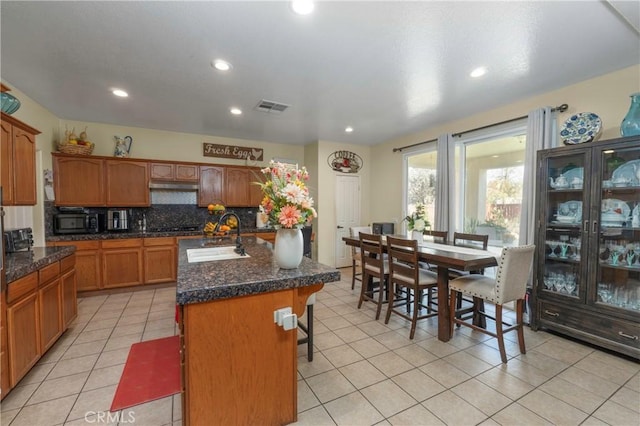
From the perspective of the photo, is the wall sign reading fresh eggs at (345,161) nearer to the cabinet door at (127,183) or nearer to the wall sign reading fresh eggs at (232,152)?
the wall sign reading fresh eggs at (232,152)

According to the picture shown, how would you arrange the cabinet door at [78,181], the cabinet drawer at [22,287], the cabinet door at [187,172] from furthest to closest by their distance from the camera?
the cabinet door at [187,172] < the cabinet door at [78,181] < the cabinet drawer at [22,287]

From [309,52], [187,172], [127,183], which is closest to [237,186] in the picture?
[187,172]

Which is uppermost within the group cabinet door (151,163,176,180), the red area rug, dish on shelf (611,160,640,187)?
cabinet door (151,163,176,180)

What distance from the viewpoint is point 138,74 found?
2646 mm

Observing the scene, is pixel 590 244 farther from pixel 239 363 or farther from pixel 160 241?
pixel 160 241

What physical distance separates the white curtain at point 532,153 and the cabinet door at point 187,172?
4.81 meters

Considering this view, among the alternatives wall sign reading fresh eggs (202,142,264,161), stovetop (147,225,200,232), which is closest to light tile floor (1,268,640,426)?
stovetop (147,225,200,232)

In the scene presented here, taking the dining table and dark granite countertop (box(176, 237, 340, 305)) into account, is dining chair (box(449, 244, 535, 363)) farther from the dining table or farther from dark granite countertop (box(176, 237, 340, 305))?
dark granite countertop (box(176, 237, 340, 305))

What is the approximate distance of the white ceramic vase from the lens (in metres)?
1.69

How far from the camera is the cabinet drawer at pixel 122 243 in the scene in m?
3.93

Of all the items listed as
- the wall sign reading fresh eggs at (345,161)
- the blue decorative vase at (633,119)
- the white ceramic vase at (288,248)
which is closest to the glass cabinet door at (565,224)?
the blue decorative vase at (633,119)

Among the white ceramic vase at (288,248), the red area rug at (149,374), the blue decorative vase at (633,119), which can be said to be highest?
the blue decorative vase at (633,119)

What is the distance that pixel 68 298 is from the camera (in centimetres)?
275

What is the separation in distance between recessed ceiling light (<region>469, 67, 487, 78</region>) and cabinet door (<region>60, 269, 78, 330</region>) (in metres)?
4.43
